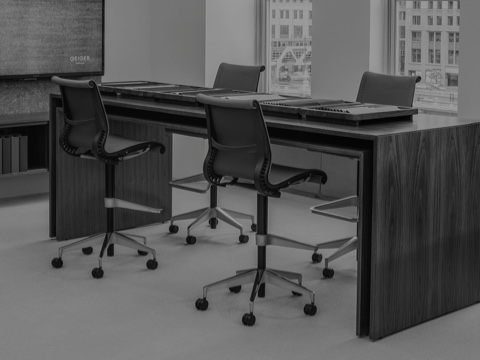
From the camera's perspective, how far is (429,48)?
6477mm

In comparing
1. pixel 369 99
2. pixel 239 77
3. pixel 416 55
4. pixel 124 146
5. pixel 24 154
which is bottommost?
pixel 24 154

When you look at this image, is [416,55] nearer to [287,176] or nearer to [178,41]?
[178,41]

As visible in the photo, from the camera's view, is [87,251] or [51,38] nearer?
[87,251]

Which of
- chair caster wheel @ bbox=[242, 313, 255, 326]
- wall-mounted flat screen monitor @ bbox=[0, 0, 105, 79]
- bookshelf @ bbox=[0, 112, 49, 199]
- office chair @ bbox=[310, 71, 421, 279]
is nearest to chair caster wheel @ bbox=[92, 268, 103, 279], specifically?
chair caster wheel @ bbox=[242, 313, 255, 326]

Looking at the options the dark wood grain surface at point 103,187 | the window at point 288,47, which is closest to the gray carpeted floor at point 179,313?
the dark wood grain surface at point 103,187

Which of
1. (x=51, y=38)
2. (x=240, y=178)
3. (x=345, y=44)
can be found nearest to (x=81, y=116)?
(x=240, y=178)

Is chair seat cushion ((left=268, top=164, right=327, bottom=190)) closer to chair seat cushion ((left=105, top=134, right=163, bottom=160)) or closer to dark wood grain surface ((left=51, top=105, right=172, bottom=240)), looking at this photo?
chair seat cushion ((left=105, top=134, right=163, bottom=160))

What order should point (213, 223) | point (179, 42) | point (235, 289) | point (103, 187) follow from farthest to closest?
point (179, 42) → point (213, 223) → point (103, 187) → point (235, 289)

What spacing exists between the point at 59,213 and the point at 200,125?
4.39ft

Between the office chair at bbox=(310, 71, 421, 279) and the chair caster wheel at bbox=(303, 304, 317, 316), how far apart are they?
651 millimetres

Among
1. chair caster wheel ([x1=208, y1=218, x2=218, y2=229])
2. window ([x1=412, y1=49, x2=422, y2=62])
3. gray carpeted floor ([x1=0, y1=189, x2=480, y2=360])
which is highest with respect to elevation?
window ([x1=412, y1=49, x2=422, y2=62])

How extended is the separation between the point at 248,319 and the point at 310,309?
13.3 inches

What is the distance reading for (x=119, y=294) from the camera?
4.57 meters

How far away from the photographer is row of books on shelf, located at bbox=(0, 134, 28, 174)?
6.57 metres
